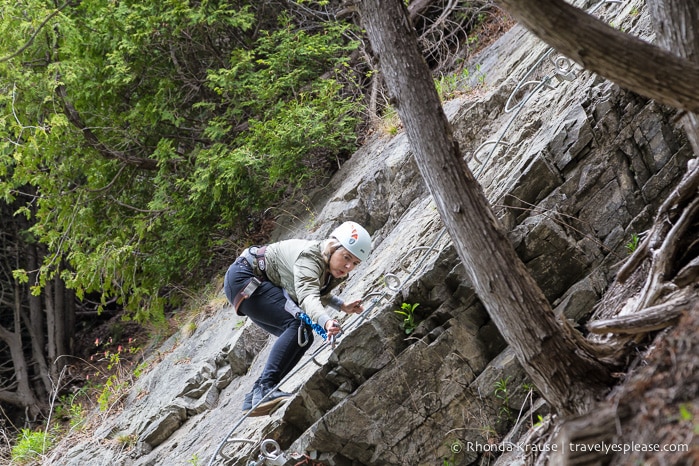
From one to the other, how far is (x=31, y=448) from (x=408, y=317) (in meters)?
7.48

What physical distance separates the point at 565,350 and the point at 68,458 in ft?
25.3

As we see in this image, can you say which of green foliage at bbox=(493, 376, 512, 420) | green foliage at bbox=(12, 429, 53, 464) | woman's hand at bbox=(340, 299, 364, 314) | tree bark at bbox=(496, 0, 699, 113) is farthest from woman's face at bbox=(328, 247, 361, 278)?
green foliage at bbox=(12, 429, 53, 464)

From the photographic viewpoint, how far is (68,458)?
30.9 feet

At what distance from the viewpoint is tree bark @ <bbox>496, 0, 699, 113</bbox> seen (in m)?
3.56

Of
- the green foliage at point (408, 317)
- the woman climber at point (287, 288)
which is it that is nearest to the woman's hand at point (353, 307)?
the woman climber at point (287, 288)

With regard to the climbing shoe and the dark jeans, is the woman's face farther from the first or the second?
the climbing shoe

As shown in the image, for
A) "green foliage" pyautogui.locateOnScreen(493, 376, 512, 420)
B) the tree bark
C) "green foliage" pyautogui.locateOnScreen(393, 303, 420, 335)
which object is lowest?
"green foliage" pyautogui.locateOnScreen(493, 376, 512, 420)

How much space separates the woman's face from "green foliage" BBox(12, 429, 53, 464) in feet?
20.8

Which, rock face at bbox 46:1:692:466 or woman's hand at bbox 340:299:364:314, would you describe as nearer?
rock face at bbox 46:1:692:466

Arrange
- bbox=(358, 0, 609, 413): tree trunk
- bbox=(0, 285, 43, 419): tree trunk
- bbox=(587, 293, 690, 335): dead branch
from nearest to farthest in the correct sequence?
bbox=(587, 293, 690, 335): dead branch → bbox=(358, 0, 609, 413): tree trunk → bbox=(0, 285, 43, 419): tree trunk

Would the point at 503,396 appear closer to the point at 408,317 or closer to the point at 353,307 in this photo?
the point at 408,317

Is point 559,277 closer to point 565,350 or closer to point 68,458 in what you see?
point 565,350

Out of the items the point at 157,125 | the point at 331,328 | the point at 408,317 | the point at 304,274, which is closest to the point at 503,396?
the point at 408,317

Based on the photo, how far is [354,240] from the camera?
6.16m
